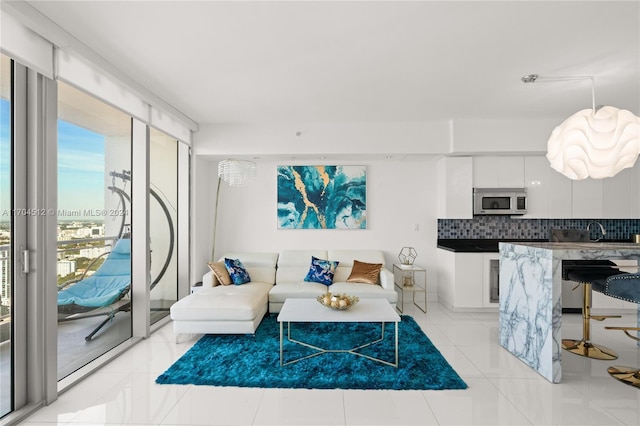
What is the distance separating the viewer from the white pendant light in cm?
234

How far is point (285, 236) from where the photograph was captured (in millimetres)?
5141

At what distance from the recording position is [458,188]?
15.6ft

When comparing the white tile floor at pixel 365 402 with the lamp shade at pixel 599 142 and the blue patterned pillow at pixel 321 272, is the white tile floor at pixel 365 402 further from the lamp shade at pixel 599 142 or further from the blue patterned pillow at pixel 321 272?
the blue patterned pillow at pixel 321 272

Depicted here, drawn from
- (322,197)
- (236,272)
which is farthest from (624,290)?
(236,272)

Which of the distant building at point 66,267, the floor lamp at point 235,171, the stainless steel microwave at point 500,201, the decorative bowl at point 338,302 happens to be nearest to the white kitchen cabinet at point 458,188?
the stainless steel microwave at point 500,201

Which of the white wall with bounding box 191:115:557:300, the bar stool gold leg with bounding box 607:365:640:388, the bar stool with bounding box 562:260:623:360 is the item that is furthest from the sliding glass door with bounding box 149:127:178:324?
the bar stool gold leg with bounding box 607:365:640:388

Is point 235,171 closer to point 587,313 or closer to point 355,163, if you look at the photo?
point 355,163

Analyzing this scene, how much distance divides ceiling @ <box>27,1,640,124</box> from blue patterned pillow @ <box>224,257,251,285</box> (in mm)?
1987

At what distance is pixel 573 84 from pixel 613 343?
8.84 ft

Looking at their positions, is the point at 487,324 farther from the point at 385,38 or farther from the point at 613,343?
the point at 385,38

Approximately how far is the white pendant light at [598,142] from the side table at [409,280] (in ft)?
7.60

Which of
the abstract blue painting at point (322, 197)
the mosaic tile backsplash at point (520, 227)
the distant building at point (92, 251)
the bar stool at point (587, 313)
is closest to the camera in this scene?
the bar stool at point (587, 313)

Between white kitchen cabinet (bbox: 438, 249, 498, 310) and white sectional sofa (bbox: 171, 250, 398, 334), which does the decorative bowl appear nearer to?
white sectional sofa (bbox: 171, 250, 398, 334)

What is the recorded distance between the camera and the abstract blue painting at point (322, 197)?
509cm
